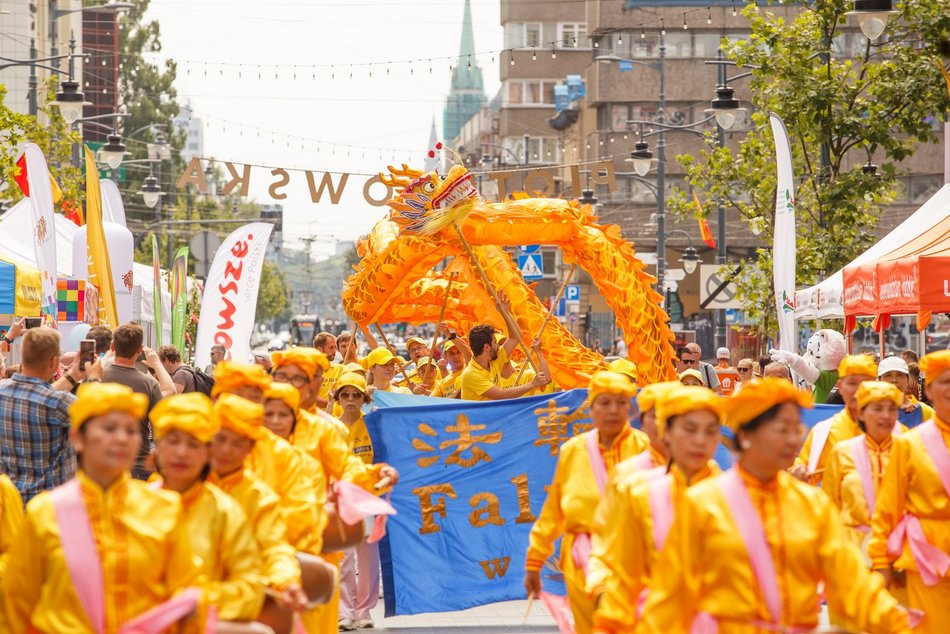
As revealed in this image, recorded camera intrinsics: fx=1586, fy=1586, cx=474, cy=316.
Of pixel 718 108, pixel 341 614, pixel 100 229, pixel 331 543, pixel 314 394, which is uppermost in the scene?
pixel 718 108

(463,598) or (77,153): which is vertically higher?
(77,153)

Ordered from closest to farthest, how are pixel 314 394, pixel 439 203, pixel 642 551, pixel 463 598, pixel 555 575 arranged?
pixel 642 551
pixel 314 394
pixel 555 575
pixel 463 598
pixel 439 203

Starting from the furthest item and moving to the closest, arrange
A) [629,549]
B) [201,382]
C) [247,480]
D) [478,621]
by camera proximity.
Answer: [201,382]
[478,621]
[247,480]
[629,549]

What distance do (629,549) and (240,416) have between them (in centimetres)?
146

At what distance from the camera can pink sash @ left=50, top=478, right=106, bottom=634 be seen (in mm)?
4656

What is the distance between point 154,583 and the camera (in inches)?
187


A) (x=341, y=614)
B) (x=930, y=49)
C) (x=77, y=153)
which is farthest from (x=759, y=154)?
(x=341, y=614)

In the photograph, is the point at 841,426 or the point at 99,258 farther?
the point at 99,258

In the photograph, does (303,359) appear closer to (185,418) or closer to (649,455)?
(649,455)

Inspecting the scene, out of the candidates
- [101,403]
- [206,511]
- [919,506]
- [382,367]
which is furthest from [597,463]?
[382,367]

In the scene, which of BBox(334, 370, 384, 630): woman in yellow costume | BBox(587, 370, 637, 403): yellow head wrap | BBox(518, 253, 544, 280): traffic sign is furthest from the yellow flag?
BBox(518, 253, 544, 280): traffic sign

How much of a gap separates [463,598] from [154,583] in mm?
5566

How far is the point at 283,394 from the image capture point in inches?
263

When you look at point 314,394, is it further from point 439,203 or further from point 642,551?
point 439,203
